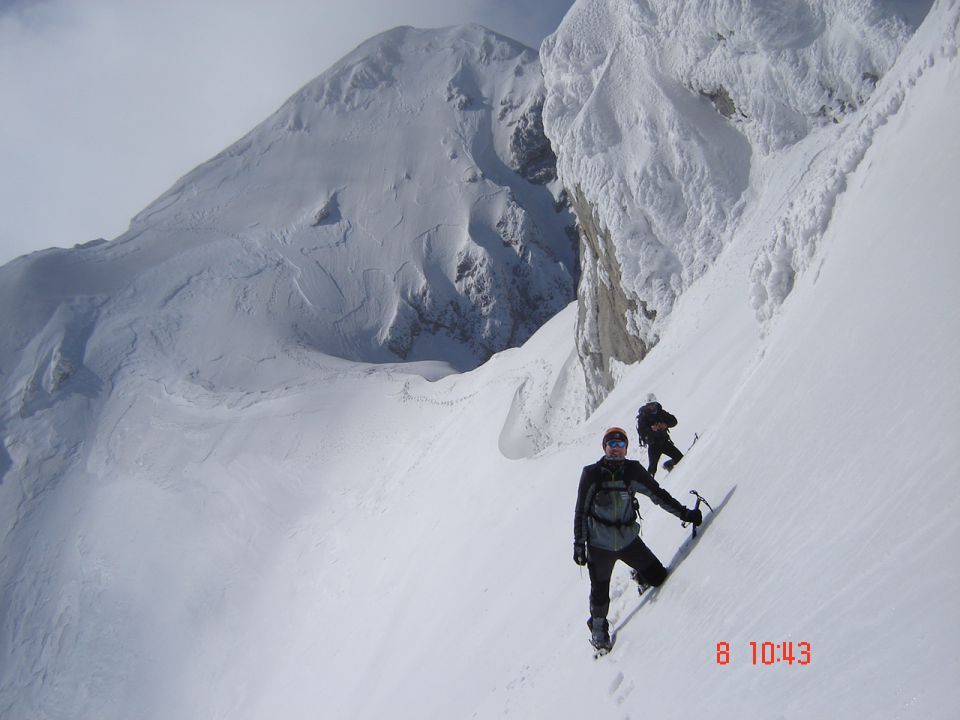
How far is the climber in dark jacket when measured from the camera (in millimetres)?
5402

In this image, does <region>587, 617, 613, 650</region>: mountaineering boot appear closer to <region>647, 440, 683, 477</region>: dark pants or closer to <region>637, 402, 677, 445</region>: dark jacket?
<region>647, 440, 683, 477</region>: dark pants

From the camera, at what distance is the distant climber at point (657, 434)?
823 centimetres

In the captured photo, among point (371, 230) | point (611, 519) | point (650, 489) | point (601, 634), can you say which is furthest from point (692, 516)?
point (371, 230)

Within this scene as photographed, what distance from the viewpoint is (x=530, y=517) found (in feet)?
41.2

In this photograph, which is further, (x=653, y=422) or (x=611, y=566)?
(x=653, y=422)

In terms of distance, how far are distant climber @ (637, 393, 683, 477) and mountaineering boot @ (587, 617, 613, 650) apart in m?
3.08

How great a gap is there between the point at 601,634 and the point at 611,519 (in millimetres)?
866

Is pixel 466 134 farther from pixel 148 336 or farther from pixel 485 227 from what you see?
pixel 148 336

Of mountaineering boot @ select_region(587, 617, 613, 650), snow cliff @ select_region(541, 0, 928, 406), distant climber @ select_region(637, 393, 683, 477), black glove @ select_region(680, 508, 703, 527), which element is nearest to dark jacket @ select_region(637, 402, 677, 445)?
distant climber @ select_region(637, 393, 683, 477)

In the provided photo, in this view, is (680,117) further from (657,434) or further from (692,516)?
(692,516)

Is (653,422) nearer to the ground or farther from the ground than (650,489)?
nearer to the ground
